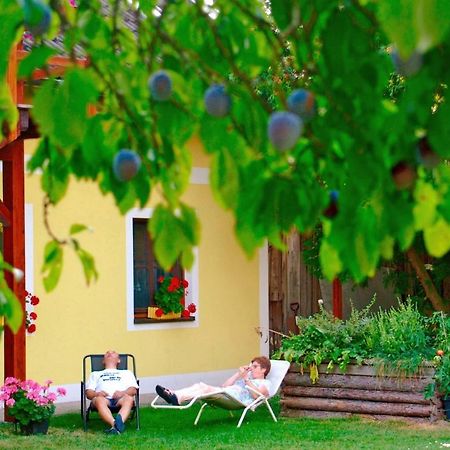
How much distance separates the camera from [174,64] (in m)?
1.93

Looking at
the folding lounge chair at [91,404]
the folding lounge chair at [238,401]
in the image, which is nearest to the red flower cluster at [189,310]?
the folding lounge chair at [91,404]

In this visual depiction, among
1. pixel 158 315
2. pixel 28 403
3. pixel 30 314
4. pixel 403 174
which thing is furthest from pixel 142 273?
pixel 403 174

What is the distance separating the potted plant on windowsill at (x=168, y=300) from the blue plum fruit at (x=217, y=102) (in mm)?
12131

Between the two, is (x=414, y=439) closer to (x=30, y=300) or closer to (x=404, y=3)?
(x=30, y=300)

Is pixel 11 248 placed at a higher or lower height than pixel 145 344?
higher

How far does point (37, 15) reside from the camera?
1.71 meters

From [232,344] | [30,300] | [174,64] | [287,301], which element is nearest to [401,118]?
[174,64]

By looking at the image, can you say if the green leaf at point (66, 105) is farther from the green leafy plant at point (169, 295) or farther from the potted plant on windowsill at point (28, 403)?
the green leafy plant at point (169, 295)

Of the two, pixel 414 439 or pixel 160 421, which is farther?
pixel 160 421

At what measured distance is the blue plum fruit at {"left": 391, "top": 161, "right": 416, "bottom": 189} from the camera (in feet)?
5.14

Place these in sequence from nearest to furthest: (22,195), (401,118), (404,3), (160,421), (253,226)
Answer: (404,3) → (401,118) → (253,226) → (22,195) → (160,421)

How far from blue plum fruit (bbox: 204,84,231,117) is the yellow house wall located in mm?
10644

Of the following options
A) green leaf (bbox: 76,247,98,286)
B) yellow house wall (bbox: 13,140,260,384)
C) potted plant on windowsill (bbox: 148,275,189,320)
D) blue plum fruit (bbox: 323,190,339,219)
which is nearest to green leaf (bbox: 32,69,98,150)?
blue plum fruit (bbox: 323,190,339,219)

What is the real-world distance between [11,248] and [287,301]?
6196 millimetres
